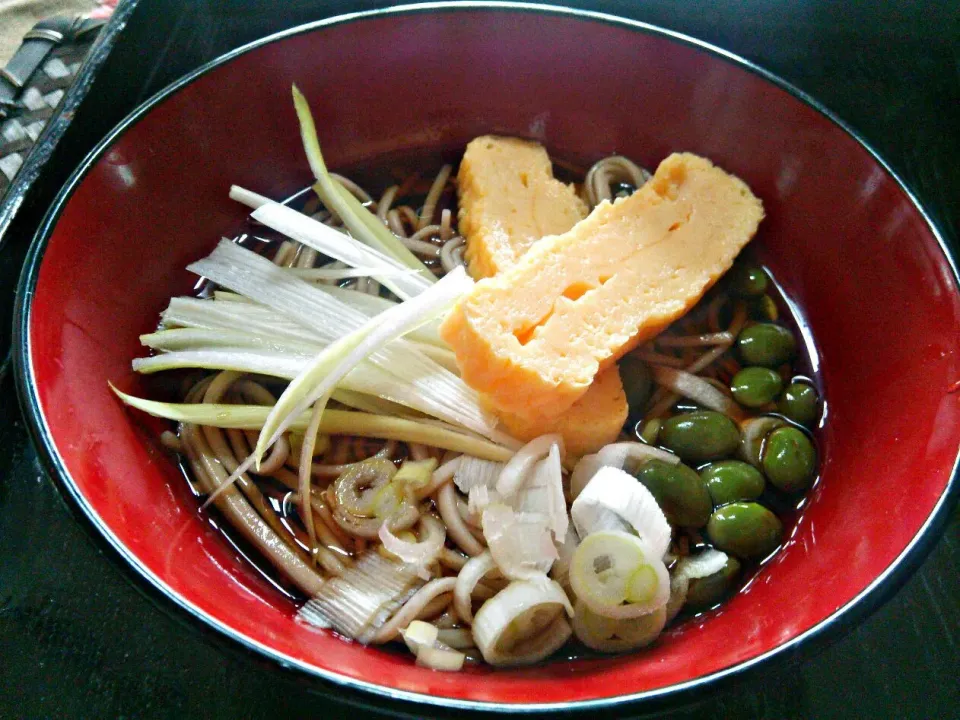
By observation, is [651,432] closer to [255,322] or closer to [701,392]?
[701,392]

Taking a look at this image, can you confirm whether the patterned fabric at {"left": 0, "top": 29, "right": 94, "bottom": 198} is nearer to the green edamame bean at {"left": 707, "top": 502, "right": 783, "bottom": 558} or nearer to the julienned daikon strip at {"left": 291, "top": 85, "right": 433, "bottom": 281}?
the julienned daikon strip at {"left": 291, "top": 85, "right": 433, "bottom": 281}

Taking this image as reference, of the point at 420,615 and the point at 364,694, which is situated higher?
the point at 364,694

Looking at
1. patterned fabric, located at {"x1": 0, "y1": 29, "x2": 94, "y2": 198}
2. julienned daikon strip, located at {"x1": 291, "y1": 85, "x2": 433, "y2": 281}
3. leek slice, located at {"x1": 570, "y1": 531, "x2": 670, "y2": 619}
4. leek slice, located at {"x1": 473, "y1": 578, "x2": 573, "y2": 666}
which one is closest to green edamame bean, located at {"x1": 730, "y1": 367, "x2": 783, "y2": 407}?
leek slice, located at {"x1": 570, "y1": 531, "x2": 670, "y2": 619}

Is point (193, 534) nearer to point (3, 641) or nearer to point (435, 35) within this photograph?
point (3, 641)

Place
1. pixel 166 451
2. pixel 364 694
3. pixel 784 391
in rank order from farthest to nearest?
pixel 784 391 → pixel 166 451 → pixel 364 694

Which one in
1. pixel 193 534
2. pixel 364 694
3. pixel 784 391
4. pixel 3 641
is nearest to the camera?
pixel 364 694

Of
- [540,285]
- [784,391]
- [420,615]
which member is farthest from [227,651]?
[784,391]
